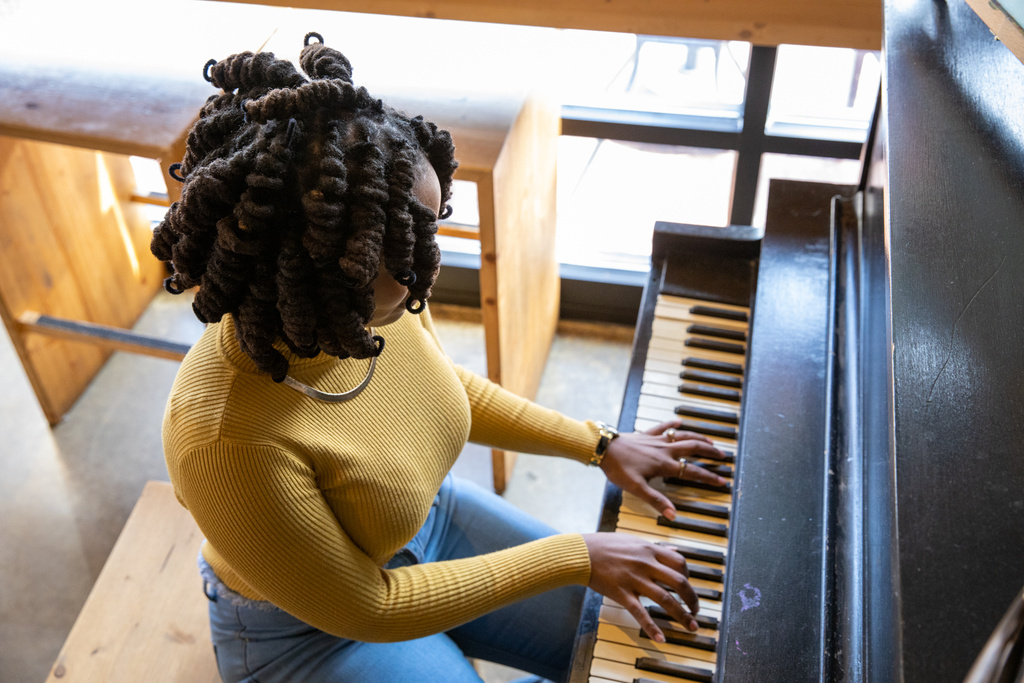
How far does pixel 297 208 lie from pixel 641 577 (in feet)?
2.32

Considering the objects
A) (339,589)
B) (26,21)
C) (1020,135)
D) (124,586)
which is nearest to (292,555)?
(339,589)

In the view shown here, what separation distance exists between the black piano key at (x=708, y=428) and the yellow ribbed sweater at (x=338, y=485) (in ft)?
1.00

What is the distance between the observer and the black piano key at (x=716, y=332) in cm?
161

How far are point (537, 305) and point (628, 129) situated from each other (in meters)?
0.55

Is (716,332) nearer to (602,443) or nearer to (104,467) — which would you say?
(602,443)

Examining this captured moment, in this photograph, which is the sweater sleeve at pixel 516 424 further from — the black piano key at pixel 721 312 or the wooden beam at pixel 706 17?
the wooden beam at pixel 706 17

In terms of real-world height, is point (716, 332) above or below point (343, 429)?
below

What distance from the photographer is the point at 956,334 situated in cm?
86

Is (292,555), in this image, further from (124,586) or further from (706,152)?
(706,152)

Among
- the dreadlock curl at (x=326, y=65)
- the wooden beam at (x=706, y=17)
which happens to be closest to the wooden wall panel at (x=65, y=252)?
the wooden beam at (x=706, y=17)

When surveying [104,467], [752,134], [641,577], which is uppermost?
[752,134]

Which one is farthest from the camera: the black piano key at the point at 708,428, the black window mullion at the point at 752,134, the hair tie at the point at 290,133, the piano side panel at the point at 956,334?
the black window mullion at the point at 752,134

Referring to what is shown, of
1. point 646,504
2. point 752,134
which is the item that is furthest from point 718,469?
point 752,134

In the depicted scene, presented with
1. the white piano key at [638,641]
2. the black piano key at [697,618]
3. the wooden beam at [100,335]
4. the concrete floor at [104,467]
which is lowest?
the concrete floor at [104,467]
